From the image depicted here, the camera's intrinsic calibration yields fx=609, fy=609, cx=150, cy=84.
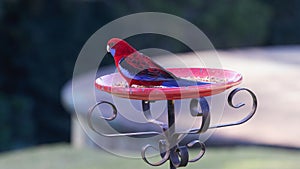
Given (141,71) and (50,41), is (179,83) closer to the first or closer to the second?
(141,71)

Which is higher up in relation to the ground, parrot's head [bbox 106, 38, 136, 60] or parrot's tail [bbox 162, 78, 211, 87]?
parrot's head [bbox 106, 38, 136, 60]

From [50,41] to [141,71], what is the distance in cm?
641

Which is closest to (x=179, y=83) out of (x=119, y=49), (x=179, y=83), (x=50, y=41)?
(x=179, y=83)

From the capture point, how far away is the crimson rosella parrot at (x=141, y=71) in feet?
3.96

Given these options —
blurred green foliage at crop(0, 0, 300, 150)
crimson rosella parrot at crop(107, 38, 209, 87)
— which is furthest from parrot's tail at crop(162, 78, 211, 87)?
blurred green foliage at crop(0, 0, 300, 150)

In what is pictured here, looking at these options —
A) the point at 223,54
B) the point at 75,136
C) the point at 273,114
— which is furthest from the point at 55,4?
the point at 273,114

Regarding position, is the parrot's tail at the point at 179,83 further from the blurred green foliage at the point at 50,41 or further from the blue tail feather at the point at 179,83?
the blurred green foliage at the point at 50,41

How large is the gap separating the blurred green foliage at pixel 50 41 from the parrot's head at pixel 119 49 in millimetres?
5681

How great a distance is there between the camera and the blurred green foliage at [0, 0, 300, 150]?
7.09 m

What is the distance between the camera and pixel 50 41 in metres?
7.50

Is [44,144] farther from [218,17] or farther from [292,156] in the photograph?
[292,156]

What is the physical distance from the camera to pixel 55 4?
741 centimetres

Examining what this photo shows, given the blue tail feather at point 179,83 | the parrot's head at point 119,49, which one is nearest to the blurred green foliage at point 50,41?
the parrot's head at point 119,49

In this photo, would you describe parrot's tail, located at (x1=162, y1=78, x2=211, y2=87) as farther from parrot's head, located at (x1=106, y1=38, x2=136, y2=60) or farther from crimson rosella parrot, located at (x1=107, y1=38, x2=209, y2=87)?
parrot's head, located at (x1=106, y1=38, x2=136, y2=60)
